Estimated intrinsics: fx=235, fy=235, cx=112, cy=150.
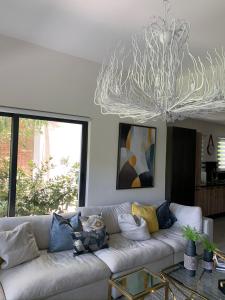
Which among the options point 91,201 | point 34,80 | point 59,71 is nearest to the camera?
point 34,80

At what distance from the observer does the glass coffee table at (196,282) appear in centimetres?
189

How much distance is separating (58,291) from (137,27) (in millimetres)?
2590

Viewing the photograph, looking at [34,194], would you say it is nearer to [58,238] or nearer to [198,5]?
[58,238]

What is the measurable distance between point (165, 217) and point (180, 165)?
4.66 feet

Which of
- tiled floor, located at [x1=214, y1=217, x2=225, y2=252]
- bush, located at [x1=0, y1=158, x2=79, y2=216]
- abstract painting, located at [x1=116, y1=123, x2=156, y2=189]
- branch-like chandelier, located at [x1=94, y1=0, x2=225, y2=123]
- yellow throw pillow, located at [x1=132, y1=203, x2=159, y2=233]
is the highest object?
branch-like chandelier, located at [x1=94, y1=0, x2=225, y2=123]

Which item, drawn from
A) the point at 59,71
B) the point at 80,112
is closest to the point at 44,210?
the point at 80,112

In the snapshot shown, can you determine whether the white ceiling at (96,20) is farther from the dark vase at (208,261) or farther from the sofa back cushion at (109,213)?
the dark vase at (208,261)

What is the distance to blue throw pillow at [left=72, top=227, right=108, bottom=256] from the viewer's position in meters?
2.48

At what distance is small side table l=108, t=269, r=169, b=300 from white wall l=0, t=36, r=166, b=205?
1445mm

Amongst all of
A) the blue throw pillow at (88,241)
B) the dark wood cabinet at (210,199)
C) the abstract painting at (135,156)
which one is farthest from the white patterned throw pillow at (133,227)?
the dark wood cabinet at (210,199)

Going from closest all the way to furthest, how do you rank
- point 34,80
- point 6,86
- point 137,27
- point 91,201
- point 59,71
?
point 137,27 → point 6,86 → point 34,80 → point 59,71 → point 91,201

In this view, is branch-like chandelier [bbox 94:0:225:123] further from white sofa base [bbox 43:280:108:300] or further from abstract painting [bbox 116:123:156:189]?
abstract painting [bbox 116:123:156:189]

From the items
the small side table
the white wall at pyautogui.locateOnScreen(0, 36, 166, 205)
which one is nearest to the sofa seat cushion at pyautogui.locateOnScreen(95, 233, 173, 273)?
the small side table

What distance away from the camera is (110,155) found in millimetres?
3582
